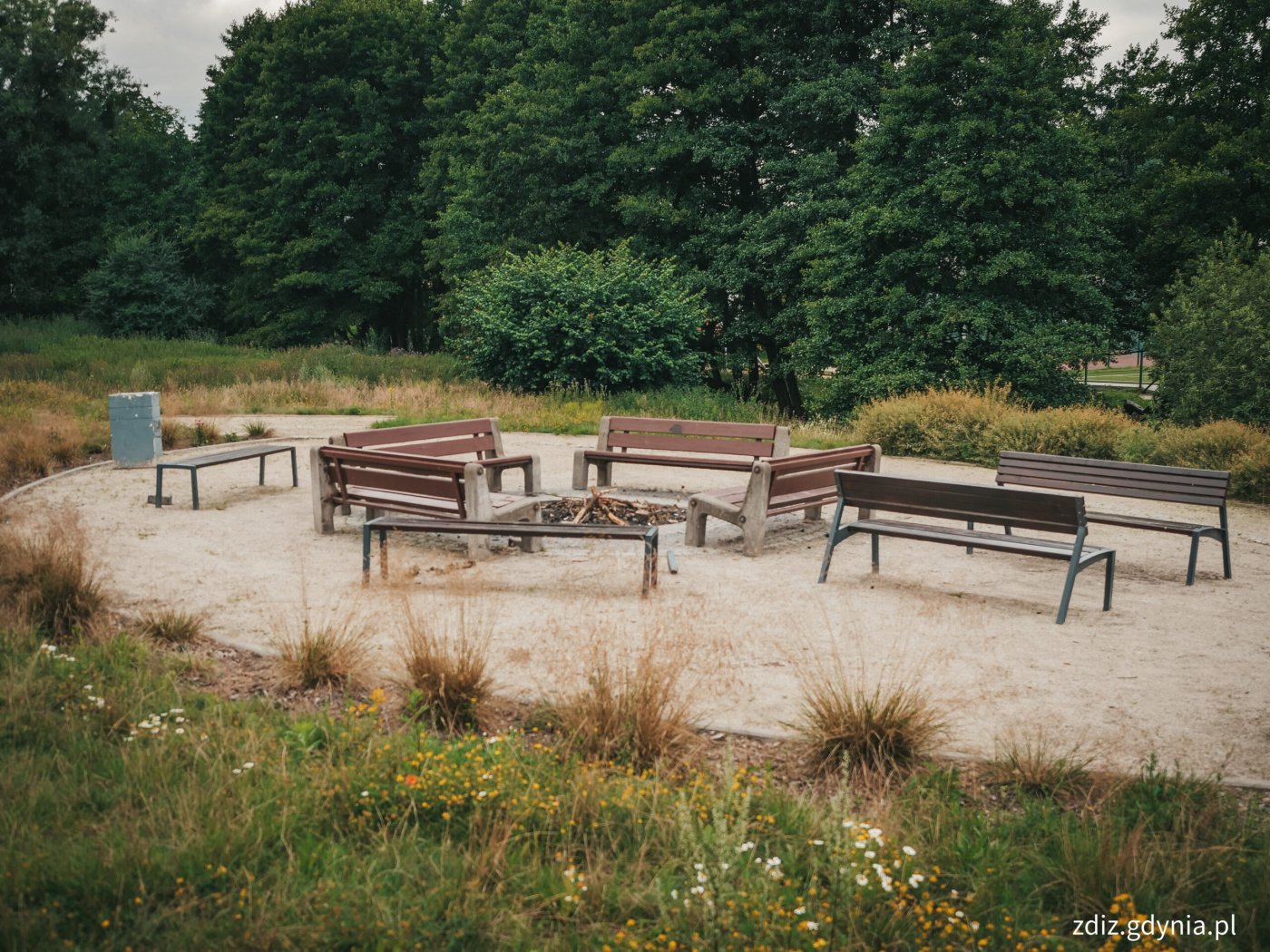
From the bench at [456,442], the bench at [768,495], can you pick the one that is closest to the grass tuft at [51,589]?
the bench at [456,442]

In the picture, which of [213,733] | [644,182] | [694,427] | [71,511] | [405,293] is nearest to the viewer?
[213,733]

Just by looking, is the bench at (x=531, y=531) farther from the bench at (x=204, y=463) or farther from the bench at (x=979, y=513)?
the bench at (x=204, y=463)

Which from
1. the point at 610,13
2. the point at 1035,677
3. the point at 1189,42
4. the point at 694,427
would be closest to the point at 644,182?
the point at 610,13

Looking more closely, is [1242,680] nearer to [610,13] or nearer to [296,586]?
[296,586]

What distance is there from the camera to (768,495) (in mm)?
8273

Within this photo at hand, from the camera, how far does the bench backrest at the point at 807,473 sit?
8320 millimetres

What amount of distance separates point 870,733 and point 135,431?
10.8 metres

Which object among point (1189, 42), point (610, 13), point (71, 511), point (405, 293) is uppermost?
point (610, 13)

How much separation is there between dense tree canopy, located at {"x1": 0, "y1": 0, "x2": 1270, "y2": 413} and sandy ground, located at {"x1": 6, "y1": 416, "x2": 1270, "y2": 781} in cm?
1444

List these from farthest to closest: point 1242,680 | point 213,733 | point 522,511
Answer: point 522,511, point 1242,680, point 213,733

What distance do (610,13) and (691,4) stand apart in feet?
14.9

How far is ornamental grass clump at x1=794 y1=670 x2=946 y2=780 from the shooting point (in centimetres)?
428

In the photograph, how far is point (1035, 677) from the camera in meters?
5.47

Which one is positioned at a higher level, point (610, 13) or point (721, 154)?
point (610, 13)
